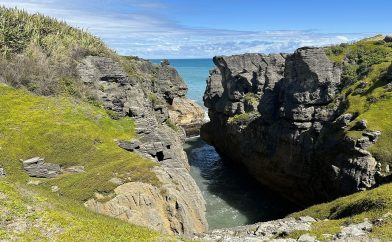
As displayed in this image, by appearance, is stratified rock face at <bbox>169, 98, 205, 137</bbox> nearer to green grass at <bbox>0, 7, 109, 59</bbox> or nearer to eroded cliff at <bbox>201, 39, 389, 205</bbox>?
eroded cliff at <bbox>201, 39, 389, 205</bbox>

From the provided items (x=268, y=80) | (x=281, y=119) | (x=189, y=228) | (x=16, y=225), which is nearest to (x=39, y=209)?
(x=16, y=225)

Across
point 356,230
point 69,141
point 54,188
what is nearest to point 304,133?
point 356,230

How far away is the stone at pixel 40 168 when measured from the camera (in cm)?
3072

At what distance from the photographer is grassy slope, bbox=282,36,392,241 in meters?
26.6

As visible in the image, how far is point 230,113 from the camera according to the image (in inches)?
2891

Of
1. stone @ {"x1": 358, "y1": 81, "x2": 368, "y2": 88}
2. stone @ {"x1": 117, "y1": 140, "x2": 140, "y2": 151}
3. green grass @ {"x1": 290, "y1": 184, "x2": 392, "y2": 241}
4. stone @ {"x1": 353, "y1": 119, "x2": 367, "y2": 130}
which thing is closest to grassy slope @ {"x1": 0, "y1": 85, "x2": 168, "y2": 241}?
stone @ {"x1": 117, "y1": 140, "x2": 140, "y2": 151}

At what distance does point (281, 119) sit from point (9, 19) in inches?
1520

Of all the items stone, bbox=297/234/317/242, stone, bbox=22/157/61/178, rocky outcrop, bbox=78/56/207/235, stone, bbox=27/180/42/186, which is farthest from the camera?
stone, bbox=22/157/61/178

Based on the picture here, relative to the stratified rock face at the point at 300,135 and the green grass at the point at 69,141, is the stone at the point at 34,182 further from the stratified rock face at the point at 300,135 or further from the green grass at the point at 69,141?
the stratified rock face at the point at 300,135

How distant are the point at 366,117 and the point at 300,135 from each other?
31.4 feet

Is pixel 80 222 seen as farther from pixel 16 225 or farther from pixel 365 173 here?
pixel 365 173

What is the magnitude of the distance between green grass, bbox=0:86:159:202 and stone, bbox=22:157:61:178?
0.65 m

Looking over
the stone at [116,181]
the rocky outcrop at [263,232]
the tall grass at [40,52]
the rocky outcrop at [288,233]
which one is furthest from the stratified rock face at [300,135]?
the tall grass at [40,52]

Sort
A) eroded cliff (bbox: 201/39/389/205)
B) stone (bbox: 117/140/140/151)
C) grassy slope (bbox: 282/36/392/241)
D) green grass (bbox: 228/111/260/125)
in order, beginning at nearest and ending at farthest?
grassy slope (bbox: 282/36/392/241), stone (bbox: 117/140/140/151), eroded cliff (bbox: 201/39/389/205), green grass (bbox: 228/111/260/125)
